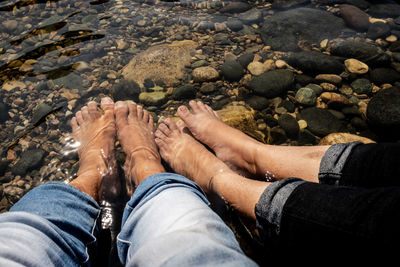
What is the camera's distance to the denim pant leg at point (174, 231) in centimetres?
88

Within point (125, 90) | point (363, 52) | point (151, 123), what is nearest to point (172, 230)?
point (151, 123)

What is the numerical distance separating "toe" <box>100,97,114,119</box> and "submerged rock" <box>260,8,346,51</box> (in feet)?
7.20

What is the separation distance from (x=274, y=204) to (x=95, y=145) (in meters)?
1.93

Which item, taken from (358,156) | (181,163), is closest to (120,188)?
(181,163)

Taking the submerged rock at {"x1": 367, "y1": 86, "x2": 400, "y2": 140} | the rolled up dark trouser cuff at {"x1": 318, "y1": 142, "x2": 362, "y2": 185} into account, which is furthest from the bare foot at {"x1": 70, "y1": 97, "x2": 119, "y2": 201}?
the submerged rock at {"x1": 367, "y1": 86, "x2": 400, "y2": 140}

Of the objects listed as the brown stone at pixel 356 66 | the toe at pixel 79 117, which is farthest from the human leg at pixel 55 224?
the brown stone at pixel 356 66

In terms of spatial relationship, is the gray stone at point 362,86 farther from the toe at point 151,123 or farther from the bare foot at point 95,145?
the bare foot at point 95,145

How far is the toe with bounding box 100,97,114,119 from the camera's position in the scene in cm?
269

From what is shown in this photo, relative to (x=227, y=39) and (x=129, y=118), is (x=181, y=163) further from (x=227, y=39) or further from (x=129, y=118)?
(x=227, y=39)

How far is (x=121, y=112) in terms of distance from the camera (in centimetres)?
269

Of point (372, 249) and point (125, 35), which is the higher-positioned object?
point (125, 35)

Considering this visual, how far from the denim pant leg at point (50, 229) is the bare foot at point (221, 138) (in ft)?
4.26

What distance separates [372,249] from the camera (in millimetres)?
819

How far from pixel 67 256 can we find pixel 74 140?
151 centimetres
